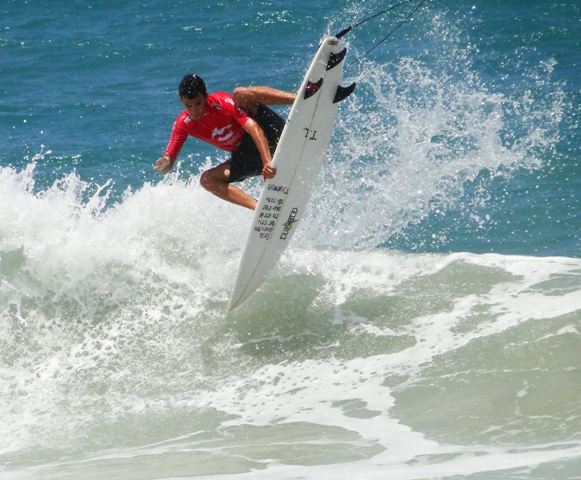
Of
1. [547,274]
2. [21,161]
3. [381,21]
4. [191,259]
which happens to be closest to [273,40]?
[381,21]

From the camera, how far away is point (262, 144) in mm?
6551

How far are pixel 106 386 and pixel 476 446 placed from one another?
3145 millimetres

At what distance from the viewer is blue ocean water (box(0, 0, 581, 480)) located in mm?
5473

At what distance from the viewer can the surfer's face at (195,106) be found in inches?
255

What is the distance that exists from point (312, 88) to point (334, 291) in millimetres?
1923

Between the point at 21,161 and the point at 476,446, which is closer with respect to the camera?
the point at 476,446

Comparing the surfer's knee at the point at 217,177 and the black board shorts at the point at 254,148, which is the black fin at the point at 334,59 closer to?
the black board shorts at the point at 254,148

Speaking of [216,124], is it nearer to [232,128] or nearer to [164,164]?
[232,128]

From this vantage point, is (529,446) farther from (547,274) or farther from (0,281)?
(0,281)

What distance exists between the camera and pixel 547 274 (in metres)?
7.28

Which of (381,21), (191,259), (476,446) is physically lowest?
(476,446)

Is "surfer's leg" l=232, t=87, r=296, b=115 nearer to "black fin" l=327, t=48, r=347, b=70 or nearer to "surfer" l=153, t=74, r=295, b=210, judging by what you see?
"surfer" l=153, t=74, r=295, b=210

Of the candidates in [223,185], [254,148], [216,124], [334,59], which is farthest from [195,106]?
[334,59]

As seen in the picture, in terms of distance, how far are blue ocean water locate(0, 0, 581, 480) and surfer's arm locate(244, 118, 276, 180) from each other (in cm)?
136
